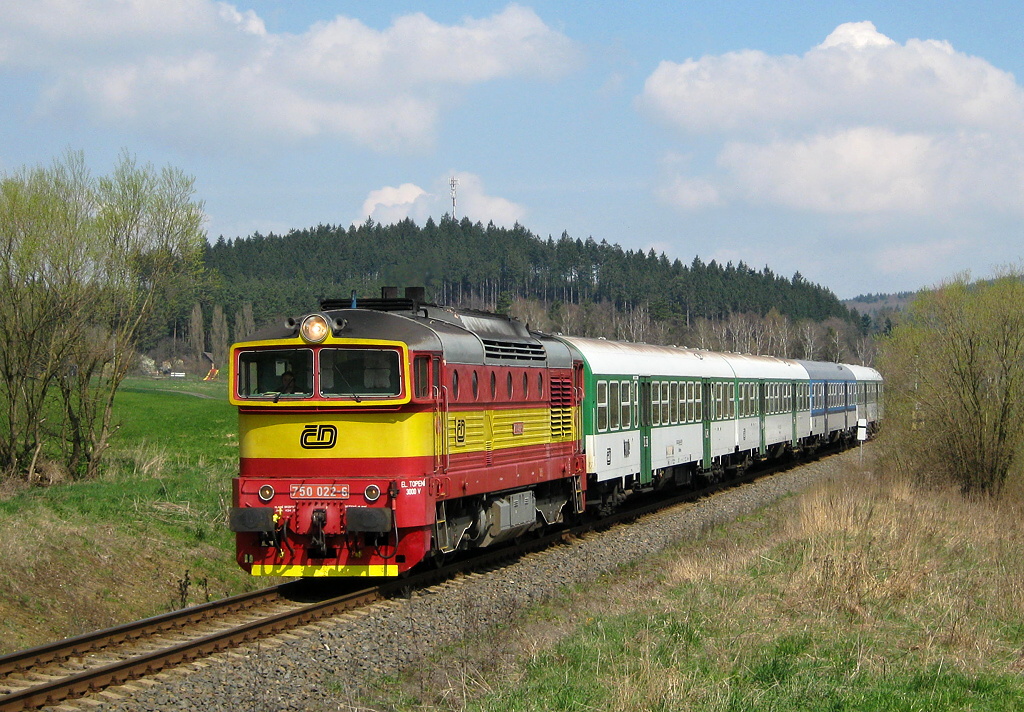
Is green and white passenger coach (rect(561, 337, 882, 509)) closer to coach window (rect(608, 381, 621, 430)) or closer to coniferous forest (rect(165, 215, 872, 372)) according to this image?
coach window (rect(608, 381, 621, 430))

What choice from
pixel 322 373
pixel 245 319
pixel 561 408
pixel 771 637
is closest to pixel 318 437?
pixel 322 373

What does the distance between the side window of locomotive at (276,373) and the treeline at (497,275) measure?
30.5 feet

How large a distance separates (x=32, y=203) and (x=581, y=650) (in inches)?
769

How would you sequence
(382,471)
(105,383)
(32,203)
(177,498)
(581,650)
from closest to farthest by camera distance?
(581,650) → (382,471) → (177,498) → (32,203) → (105,383)

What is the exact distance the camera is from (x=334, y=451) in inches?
506

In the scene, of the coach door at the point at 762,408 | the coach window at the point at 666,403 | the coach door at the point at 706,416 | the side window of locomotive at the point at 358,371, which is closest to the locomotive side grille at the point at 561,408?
the side window of locomotive at the point at 358,371

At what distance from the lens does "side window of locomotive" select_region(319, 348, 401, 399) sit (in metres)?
12.9

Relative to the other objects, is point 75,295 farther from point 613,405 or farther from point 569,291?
point 569,291

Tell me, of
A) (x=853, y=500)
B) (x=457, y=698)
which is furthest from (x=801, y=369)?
(x=457, y=698)

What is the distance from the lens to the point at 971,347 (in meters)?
28.0

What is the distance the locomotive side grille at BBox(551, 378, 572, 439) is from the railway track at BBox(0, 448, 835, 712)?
11.0ft

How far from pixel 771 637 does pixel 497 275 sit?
9671 centimetres

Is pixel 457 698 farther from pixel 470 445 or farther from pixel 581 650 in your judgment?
pixel 470 445

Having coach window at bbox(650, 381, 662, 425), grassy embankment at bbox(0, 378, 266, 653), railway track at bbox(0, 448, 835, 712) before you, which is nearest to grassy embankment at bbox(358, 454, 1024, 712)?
railway track at bbox(0, 448, 835, 712)
